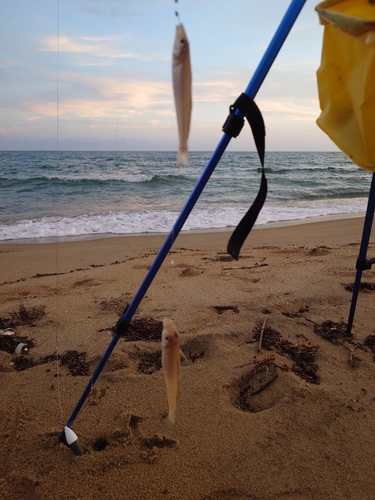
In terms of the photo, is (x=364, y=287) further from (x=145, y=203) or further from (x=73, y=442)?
(x=145, y=203)

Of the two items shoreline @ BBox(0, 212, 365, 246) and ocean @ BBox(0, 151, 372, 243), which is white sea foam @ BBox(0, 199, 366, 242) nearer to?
ocean @ BBox(0, 151, 372, 243)

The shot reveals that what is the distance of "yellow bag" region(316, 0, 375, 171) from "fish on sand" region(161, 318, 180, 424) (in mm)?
1225

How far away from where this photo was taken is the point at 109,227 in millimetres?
10156

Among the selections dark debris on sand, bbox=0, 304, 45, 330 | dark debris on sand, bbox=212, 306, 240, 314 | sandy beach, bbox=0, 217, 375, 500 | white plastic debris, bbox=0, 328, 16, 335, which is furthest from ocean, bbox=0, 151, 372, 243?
white plastic debris, bbox=0, 328, 16, 335

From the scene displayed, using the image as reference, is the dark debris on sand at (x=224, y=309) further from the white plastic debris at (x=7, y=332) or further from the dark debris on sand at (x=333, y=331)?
the white plastic debris at (x=7, y=332)

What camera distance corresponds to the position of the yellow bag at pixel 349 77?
1.62 metres

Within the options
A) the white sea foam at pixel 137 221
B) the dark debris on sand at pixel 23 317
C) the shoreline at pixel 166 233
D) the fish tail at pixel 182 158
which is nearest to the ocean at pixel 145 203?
the white sea foam at pixel 137 221

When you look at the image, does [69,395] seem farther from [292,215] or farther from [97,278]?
[292,215]

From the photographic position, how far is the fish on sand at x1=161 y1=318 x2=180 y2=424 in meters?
1.43

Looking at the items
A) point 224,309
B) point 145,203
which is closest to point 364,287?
point 224,309

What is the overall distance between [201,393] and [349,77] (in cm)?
213

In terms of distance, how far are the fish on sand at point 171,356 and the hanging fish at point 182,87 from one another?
63 centimetres

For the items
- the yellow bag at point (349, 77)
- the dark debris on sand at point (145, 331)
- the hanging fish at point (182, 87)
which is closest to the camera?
the hanging fish at point (182, 87)

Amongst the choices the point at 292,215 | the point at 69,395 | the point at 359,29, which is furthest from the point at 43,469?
the point at 292,215
